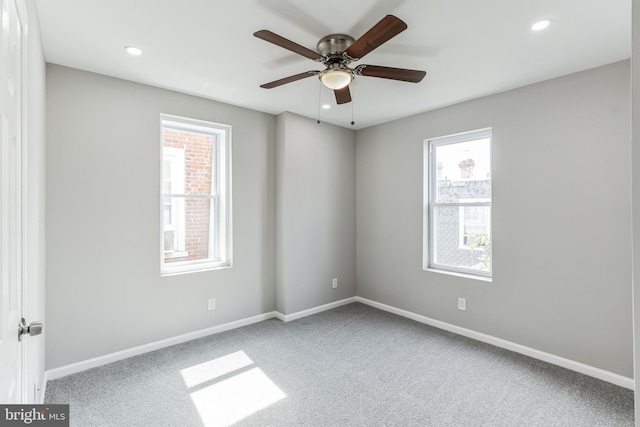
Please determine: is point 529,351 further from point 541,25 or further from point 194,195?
point 194,195

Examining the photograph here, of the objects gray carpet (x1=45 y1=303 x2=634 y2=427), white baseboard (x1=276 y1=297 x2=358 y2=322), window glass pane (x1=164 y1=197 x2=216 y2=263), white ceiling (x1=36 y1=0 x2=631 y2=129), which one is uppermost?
white ceiling (x1=36 y1=0 x2=631 y2=129)

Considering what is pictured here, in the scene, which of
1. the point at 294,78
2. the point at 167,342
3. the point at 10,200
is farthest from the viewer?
the point at 167,342

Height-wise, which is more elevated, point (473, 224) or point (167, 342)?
point (473, 224)

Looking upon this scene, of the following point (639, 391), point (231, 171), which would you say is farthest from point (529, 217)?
point (231, 171)

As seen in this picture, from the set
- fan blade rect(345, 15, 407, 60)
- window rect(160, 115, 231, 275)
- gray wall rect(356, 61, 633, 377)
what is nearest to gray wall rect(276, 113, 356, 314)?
window rect(160, 115, 231, 275)

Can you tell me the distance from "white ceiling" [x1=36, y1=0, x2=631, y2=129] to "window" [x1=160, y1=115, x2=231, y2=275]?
0.55m

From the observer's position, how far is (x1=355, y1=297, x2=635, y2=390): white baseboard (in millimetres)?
2571

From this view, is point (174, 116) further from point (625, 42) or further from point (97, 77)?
point (625, 42)

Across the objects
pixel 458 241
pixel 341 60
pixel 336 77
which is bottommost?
pixel 458 241

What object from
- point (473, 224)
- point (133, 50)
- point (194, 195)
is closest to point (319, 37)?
point (133, 50)

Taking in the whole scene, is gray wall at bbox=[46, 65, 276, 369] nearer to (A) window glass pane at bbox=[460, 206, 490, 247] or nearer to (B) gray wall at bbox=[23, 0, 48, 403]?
(B) gray wall at bbox=[23, 0, 48, 403]

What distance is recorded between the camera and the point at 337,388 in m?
2.50

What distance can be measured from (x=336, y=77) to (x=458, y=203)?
2.22m

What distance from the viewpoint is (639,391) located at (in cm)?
86
